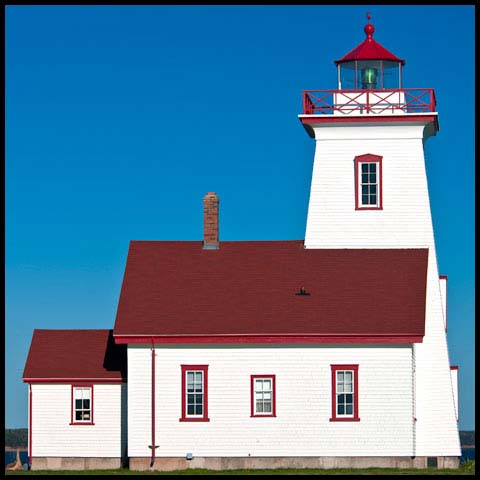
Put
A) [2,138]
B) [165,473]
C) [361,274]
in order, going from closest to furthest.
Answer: [2,138] → [165,473] → [361,274]

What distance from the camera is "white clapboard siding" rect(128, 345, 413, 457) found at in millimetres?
45688

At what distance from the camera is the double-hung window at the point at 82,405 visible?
48062 millimetres

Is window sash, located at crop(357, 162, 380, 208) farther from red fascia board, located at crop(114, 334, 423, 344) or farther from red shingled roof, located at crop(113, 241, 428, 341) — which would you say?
red fascia board, located at crop(114, 334, 423, 344)

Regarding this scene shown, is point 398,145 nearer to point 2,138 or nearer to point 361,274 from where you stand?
point 361,274

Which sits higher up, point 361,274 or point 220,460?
point 361,274

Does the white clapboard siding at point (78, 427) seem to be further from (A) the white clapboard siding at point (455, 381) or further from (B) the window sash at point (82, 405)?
(A) the white clapboard siding at point (455, 381)

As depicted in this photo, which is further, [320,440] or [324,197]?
[324,197]

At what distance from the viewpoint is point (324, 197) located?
49.4 metres

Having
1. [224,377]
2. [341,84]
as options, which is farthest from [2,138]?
[341,84]

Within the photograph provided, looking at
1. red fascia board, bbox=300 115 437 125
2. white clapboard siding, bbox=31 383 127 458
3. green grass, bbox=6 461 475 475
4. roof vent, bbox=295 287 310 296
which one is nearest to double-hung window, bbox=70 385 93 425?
white clapboard siding, bbox=31 383 127 458

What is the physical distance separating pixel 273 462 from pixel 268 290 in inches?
206

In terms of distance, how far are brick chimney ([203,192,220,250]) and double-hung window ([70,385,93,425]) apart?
5.77 meters

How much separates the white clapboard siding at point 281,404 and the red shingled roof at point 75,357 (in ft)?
7.99

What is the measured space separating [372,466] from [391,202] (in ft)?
27.1
